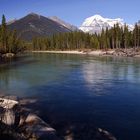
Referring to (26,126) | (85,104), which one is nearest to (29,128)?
(26,126)

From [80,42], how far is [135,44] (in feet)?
202

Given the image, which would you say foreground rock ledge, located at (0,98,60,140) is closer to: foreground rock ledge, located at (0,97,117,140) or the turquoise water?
foreground rock ledge, located at (0,97,117,140)

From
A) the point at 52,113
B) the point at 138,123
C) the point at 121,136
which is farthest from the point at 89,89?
the point at 121,136

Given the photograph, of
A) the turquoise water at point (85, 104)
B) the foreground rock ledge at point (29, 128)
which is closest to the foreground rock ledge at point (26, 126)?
the foreground rock ledge at point (29, 128)

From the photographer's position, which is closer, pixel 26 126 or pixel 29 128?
pixel 29 128

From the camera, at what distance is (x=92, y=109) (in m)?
24.2

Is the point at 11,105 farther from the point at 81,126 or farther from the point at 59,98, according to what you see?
the point at 59,98

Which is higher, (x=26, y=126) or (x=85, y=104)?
(x=26, y=126)

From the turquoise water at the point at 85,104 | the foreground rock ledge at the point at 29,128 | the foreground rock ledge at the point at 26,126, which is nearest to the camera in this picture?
the foreground rock ledge at the point at 29,128

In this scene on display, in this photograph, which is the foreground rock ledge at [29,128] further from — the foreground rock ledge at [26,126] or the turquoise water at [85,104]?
the turquoise water at [85,104]

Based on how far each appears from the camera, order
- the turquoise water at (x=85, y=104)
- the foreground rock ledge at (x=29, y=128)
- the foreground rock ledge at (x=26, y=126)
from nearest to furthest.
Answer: the foreground rock ledge at (x=29, y=128)
the foreground rock ledge at (x=26, y=126)
the turquoise water at (x=85, y=104)

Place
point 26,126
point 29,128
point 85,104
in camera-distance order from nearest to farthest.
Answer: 1. point 29,128
2. point 26,126
3. point 85,104

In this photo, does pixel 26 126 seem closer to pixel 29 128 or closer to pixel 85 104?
pixel 29 128

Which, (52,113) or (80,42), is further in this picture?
(80,42)
